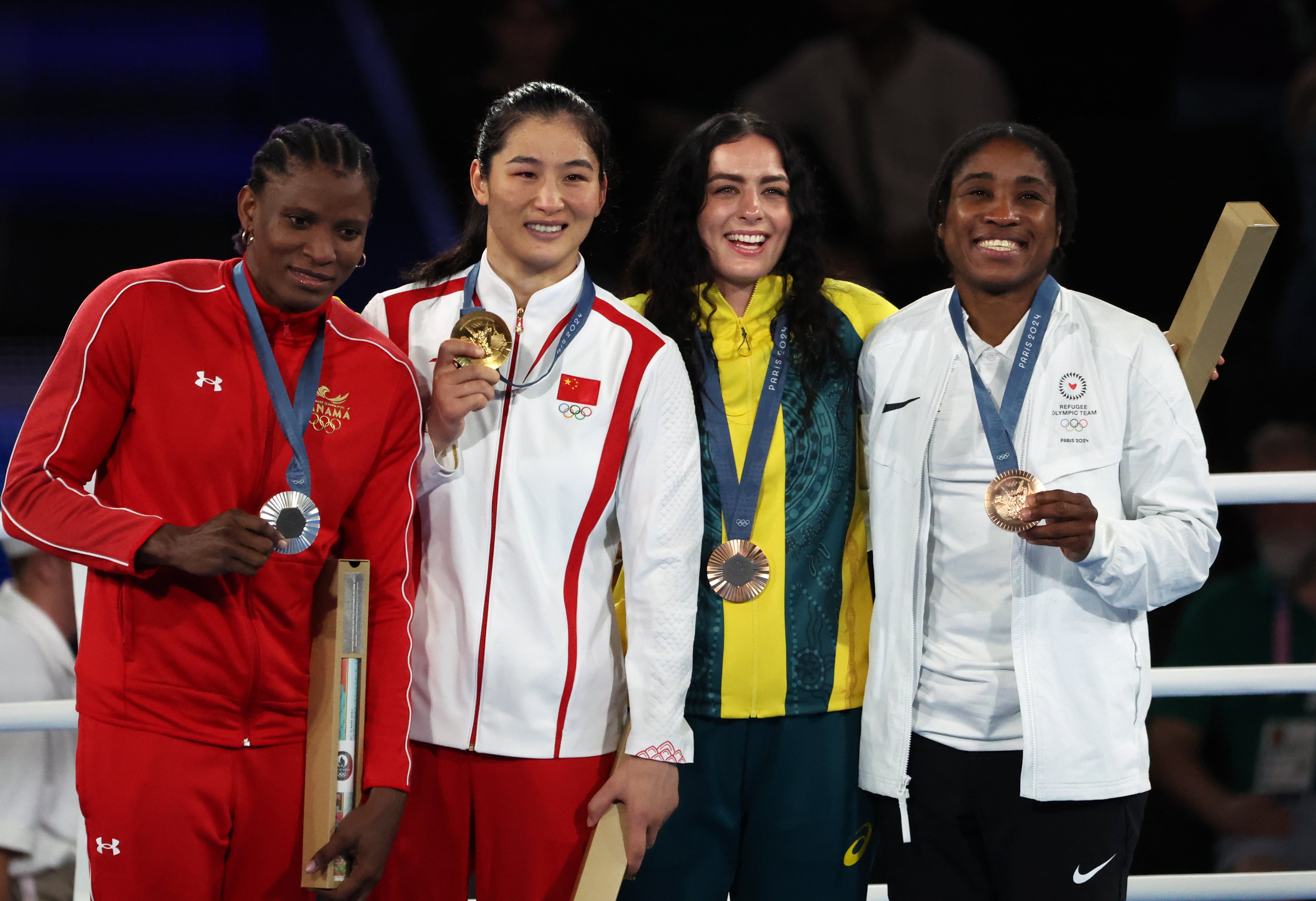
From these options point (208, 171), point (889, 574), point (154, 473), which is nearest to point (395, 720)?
point (154, 473)

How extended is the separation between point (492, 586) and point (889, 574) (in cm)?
73

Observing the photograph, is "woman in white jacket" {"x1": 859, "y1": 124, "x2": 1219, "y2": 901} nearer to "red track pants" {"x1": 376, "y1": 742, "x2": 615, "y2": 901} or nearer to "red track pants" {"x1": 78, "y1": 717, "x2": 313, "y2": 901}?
"red track pants" {"x1": 376, "y1": 742, "x2": 615, "y2": 901}

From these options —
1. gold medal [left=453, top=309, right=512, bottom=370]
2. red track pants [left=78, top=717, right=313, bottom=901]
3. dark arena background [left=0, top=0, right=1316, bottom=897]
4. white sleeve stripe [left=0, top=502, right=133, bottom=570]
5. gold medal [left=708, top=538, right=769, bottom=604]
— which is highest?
dark arena background [left=0, top=0, right=1316, bottom=897]

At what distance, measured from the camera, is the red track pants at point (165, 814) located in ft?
6.76

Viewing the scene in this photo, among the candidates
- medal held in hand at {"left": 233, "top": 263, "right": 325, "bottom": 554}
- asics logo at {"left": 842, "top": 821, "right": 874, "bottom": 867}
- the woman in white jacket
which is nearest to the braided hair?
medal held in hand at {"left": 233, "top": 263, "right": 325, "bottom": 554}

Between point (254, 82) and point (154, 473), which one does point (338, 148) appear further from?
point (254, 82)

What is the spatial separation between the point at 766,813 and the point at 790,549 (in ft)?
1.66

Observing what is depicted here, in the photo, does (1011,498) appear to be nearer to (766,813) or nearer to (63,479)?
(766,813)

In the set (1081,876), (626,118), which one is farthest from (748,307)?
(626,118)

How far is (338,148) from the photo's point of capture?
2.23 metres

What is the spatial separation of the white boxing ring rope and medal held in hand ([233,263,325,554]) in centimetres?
86

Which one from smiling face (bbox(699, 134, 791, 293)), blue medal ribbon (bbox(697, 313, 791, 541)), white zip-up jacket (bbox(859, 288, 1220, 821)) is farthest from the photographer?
smiling face (bbox(699, 134, 791, 293))

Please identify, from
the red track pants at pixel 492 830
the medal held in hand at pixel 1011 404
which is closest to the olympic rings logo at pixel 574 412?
the red track pants at pixel 492 830

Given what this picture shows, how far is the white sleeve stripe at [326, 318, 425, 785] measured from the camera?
2256 mm
